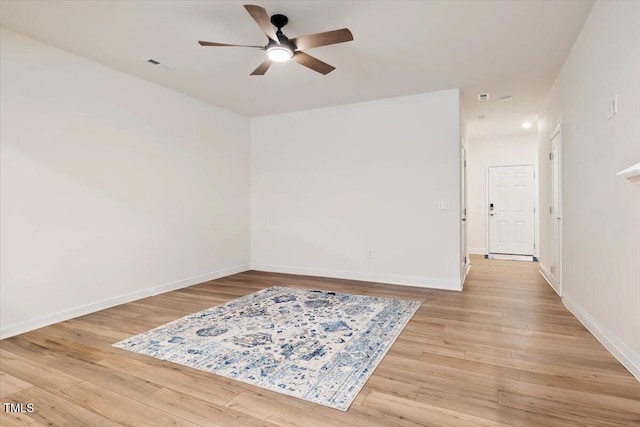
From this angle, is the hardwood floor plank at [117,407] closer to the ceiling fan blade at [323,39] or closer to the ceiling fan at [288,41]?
the ceiling fan at [288,41]

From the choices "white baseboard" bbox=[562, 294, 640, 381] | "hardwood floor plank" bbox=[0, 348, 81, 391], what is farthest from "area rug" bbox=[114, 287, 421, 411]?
"white baseboard" bbox=[562, 294, 640, 381]

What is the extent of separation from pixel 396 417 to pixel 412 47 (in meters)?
3.25

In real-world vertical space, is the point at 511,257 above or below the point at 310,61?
below

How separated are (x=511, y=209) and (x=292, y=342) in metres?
6.69

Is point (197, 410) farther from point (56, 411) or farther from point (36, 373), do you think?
point (36, 373)

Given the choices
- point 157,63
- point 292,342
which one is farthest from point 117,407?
point 157,63

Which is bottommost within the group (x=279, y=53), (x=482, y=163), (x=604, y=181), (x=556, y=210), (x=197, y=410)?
(x=197, y=410)

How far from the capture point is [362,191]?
17.3 feet

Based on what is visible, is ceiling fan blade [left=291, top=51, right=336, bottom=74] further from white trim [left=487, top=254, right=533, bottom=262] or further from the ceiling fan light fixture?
white trim [left=487, top=254, right=533, bottom=262]

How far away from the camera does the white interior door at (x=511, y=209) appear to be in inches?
292

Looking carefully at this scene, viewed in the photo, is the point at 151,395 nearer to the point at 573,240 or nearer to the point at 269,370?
the point at 269,370

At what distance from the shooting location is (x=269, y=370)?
2.35 metres

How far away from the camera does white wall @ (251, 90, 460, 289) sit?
15.6 feet

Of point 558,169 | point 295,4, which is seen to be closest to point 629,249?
point 558,169
